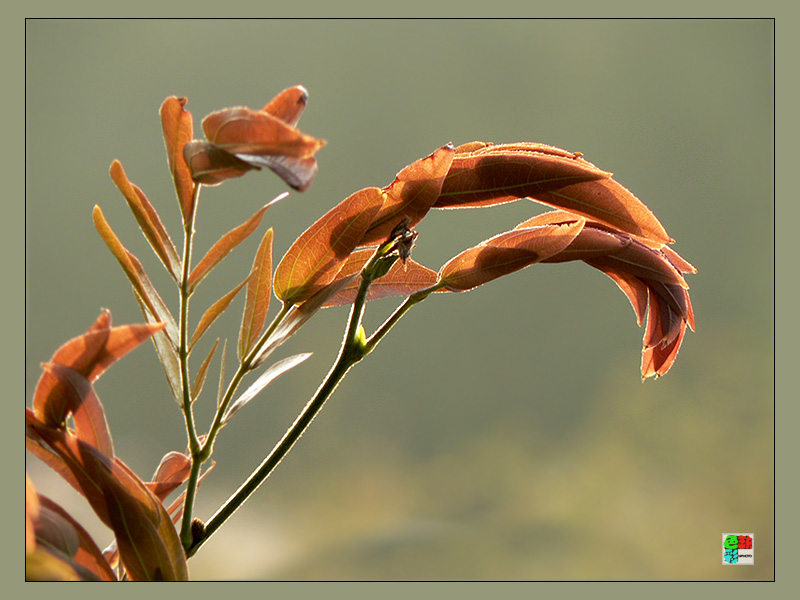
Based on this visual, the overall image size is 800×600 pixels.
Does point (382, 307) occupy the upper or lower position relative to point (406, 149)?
lower

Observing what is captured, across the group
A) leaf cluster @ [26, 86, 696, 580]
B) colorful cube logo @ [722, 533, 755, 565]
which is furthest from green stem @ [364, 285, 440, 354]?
colorful cube logo @ [722, 533, 755, 565]

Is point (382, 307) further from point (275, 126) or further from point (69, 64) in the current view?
point (275, 126)

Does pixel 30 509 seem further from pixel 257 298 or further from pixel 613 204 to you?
pixel 613 204

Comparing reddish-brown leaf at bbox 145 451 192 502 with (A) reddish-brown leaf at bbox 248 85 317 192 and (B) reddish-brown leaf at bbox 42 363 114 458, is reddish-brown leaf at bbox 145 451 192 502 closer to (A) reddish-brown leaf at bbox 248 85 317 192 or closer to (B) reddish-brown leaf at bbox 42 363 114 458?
(B) reddish-brown leaf at bbox 42 363 114 458

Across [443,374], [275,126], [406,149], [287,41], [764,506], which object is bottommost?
[764,506]

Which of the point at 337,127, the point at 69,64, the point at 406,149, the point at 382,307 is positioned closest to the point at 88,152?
the point at 69,64

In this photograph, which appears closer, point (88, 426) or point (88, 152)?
point (88, 426)
